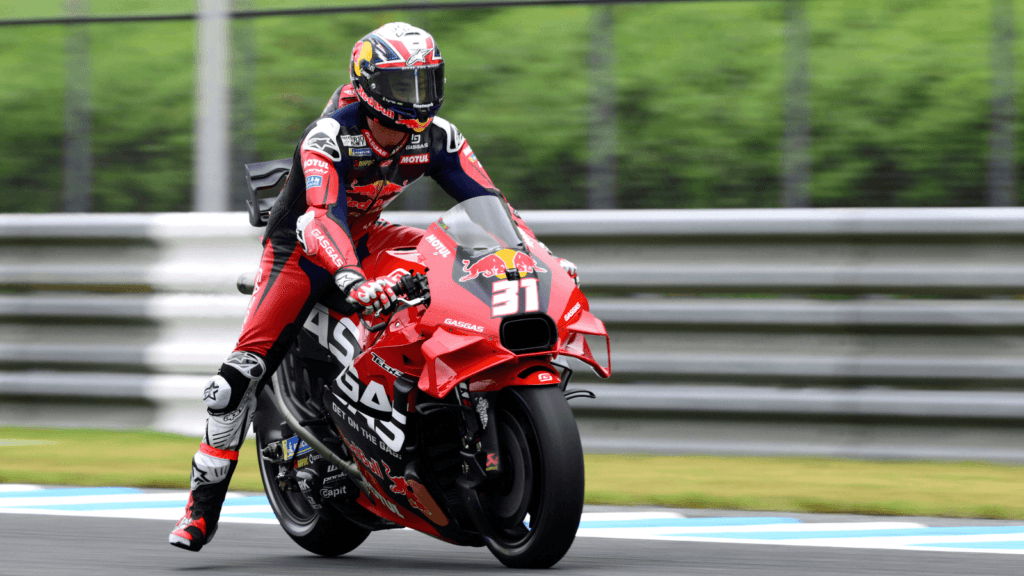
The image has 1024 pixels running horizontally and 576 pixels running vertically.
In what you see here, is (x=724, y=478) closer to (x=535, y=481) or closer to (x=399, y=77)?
(x=535, y=481)

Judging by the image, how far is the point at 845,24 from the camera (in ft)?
26.7

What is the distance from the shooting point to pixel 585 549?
5.68 metres

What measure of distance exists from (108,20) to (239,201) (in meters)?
1.43

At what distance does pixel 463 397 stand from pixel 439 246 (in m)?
0.57

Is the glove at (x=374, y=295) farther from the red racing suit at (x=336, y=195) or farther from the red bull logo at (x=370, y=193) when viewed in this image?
the red bull logo at (x=370, y=193)

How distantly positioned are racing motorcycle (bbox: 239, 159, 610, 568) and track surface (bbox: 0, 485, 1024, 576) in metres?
0.24

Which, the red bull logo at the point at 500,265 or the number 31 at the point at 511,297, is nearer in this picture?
the number 31 at the point at 511,297

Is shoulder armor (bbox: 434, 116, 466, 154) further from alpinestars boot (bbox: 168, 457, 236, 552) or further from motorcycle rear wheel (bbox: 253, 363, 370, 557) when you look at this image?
alpinestars boot (bbox: 168, 457, 236, 552)

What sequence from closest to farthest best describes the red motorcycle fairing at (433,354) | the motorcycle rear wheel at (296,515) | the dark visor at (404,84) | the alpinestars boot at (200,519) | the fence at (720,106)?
the red motorcycle fairing at (433,354), the dark visor at (404,84), the alpinestars boot at (200,519), the motorcycle rear wheel at (296,515), the fence at (720,106)

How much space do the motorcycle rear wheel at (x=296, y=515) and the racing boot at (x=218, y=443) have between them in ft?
0.35

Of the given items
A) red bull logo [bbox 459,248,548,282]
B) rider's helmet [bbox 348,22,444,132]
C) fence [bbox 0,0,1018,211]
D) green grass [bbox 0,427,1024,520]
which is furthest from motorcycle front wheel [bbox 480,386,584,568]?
fence [bbox 0,0,1018,211]

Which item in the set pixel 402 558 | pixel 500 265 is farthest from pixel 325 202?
pixel 402 558

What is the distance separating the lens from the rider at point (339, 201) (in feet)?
17.7

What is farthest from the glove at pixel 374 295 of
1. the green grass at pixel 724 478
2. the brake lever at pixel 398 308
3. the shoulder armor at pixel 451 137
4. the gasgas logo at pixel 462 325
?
the green grass at pixel 724 478
